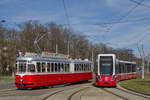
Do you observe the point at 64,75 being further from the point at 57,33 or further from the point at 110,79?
the point at 57,33

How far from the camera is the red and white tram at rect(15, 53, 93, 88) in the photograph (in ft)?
58.6

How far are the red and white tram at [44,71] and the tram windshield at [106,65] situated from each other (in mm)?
3800

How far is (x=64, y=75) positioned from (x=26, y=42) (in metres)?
24.7

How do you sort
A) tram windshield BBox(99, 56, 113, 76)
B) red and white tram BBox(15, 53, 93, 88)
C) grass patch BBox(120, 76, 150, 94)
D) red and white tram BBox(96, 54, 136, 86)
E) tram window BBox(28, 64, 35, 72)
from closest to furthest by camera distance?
grass patch BBox(120, 76, 150, 94) < red and white tram BBox(15, 53, 93, 88) < tram window BBox(28, 64, 35, 72) < red and white tram BBox(96, 54, 136, 86) < tram windshield BBox(99, 56, 113, 76)

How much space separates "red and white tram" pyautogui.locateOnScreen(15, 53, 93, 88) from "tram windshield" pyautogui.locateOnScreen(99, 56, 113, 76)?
3800mm

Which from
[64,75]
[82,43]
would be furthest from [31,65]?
[82,43]

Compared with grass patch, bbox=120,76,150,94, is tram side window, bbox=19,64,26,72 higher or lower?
higher

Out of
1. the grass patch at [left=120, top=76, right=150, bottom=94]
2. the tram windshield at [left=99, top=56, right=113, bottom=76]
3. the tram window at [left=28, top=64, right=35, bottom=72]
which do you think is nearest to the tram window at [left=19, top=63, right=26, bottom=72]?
the tram window at [left=28, top=64, right=35, bottom=72]

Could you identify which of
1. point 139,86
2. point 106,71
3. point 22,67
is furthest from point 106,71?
point 22,67

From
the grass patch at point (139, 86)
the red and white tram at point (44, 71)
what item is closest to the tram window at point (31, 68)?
the red and white tram at point (44, 71)

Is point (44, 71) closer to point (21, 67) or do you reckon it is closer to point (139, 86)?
point (21, 67)

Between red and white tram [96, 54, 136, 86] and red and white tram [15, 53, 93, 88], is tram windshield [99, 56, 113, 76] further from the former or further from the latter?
red and white tram [15, 53, 93, 88]

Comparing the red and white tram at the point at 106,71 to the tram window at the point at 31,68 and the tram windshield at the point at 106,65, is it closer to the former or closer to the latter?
the tram windshield at the point at 106,65

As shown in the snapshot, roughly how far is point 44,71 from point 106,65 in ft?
18.3
